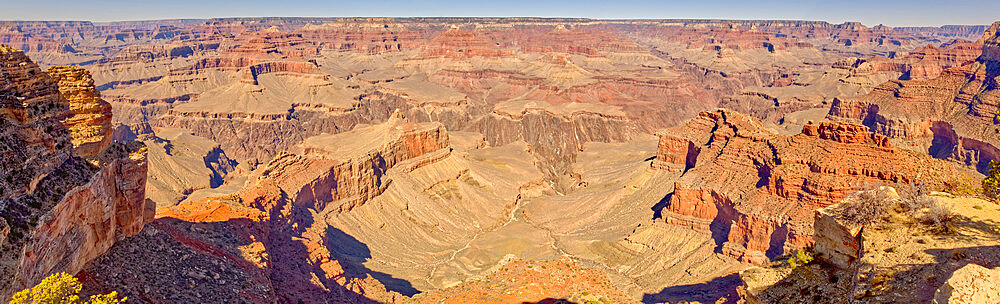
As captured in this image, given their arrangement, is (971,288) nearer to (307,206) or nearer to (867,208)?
(867,208)

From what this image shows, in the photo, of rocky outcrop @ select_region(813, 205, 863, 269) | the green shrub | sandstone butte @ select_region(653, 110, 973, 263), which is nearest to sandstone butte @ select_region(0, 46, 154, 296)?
the green shrub

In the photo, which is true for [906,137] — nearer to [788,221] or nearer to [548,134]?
[548,134]

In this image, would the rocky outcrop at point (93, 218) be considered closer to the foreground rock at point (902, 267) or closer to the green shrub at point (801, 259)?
the foreground rock at point (902, 267)

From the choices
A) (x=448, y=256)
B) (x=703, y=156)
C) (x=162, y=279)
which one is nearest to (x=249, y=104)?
(x=448, y=256)

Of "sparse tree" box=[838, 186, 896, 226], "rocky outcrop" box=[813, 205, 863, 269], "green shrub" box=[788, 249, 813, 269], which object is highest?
"sparse tree" box=[838, 186, 896, 226]

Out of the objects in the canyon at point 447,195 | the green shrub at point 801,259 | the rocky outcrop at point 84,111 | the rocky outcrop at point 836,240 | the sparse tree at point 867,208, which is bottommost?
the canyon at point 447,195

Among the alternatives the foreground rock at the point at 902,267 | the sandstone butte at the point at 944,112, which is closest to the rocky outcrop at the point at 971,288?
the foreground rock at the point at 902,267

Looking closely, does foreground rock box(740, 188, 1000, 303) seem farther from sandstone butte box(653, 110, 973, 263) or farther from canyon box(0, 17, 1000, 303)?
sandstone butte box(653, 110, 973, 263)
